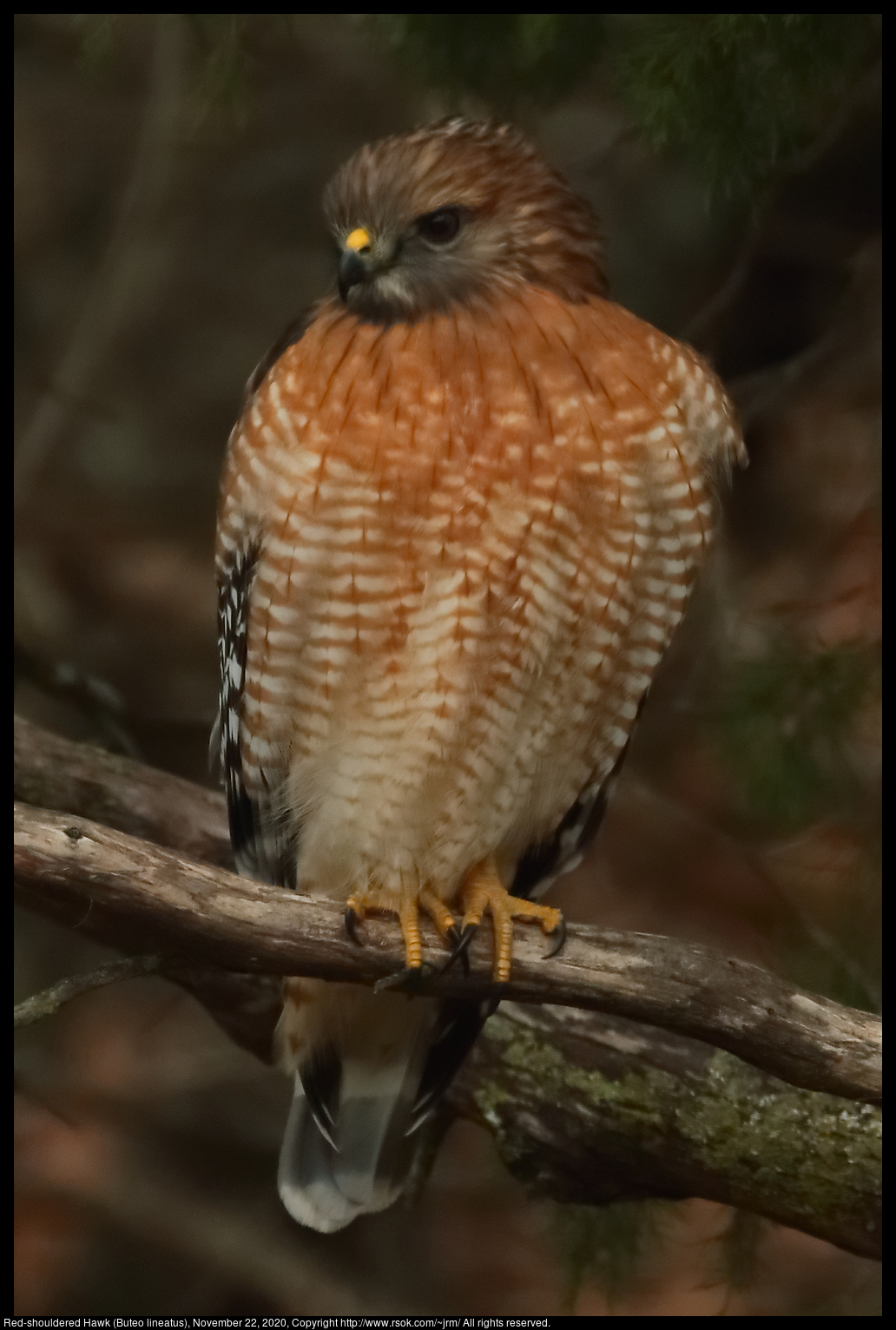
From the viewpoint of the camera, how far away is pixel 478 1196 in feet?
12.7

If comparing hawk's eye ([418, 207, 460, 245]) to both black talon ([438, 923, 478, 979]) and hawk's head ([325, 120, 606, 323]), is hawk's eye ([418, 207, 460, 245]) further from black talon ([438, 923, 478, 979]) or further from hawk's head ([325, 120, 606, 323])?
black talon ([438, 923, 478, 979])

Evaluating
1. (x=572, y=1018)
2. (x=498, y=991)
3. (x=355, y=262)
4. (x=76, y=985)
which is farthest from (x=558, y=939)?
(x=355, y=262)

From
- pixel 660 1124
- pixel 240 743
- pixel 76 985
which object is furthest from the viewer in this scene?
pixel 660 1124

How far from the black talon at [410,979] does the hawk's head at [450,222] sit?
1014 millimetres

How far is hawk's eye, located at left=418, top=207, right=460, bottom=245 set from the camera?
2.24m

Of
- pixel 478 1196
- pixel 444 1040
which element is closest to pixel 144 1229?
pixel 478 1196

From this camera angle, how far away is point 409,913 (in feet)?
7.34

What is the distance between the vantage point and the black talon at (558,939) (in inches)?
82.7

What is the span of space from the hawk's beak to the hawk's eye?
96 millimetres

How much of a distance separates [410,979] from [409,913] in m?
0.14

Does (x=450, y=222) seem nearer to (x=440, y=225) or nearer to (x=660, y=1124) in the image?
(x=440, y=225)

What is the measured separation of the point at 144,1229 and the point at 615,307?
2580 millimetres

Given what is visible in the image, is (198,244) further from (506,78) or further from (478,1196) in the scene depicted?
(478,1196)

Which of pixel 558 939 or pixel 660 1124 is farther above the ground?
pixel 558 939
